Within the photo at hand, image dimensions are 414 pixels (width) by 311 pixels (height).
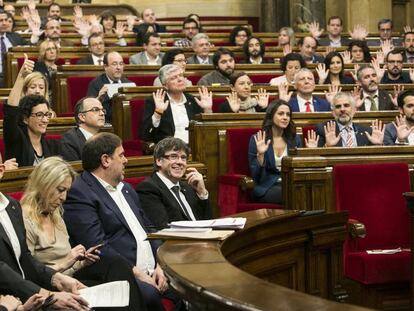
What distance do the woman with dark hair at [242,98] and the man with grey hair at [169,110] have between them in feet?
0.74

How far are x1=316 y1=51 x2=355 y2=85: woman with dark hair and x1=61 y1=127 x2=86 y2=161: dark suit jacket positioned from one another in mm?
3341

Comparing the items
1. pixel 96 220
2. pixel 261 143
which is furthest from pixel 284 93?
pixel 96 220

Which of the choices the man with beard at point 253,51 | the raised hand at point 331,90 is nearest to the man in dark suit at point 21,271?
the raised hand at point 331,90

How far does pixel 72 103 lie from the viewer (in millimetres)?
8430

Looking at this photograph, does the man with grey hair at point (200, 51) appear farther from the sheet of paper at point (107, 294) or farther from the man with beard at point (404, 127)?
the sheet of paper at point (107, 294)

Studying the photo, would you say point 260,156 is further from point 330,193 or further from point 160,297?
point 160,297

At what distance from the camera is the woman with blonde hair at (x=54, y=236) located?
13.8 ft

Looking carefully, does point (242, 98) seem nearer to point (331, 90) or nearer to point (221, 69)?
point (331, 90)

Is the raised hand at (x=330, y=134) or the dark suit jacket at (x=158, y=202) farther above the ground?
the raised hand at (x=330, y=134)

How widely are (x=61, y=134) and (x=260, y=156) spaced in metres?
1.23

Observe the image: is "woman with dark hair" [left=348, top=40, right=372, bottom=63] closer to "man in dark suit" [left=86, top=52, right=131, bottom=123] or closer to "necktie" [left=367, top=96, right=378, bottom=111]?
"necktie" [left=367, top=96, right=378, bottom=111]

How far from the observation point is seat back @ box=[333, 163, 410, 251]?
558cm

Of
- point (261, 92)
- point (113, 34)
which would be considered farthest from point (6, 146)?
point (113, 34)

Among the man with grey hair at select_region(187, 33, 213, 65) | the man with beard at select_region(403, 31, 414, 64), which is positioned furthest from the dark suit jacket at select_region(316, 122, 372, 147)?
the man with beard at select_region(403, 31, 414, 64)
